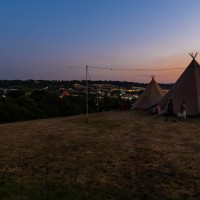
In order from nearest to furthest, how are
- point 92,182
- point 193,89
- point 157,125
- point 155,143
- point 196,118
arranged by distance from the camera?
point 92,182 → point 155,143 → point 157,125 → point 196,118 → point 193,89

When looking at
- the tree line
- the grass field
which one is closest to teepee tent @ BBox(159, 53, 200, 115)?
the grass field

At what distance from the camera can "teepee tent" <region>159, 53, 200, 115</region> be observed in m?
22.8

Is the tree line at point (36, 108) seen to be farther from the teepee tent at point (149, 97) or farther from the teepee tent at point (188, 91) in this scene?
the teepee tent at point (188, 91)

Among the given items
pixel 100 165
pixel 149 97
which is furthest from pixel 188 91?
pixel 100 165

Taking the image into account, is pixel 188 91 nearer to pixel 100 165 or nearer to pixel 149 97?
pixel 149 97

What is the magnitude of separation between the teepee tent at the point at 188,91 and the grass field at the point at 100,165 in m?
6.82

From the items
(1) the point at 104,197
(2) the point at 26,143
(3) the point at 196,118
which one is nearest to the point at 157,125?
(3) the point at 196,118

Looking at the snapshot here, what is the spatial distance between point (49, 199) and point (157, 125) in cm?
1182

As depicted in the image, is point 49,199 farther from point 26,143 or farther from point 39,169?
point 26,143

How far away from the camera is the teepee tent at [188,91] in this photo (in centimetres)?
2283

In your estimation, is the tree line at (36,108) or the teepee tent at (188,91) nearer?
the teepee tent at (188,91)

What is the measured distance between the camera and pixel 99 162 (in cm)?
1033

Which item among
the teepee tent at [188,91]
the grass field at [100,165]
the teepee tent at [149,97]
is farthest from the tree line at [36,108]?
the grass field at [100,165]

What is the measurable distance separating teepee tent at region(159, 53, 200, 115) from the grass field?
22.4ft
